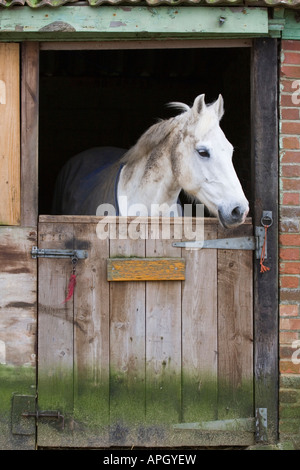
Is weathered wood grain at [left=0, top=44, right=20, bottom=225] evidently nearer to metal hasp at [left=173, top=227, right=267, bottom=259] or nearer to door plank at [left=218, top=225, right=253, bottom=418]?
metal hasp at [left=173, top=227, right=267, bottom=259]

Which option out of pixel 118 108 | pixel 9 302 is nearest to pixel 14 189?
pixel 9 302

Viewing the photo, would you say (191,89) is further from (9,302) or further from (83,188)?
(9,302)

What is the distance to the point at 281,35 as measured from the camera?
3758 millimetres

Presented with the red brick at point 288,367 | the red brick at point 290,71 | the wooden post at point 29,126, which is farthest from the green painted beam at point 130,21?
the red brick at point 288,367

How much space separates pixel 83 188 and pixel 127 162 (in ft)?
3.98

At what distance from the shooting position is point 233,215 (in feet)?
11.9

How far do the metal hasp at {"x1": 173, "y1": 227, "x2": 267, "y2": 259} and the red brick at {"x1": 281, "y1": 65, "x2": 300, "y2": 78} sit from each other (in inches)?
36.4

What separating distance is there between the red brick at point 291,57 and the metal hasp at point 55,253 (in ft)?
5.42

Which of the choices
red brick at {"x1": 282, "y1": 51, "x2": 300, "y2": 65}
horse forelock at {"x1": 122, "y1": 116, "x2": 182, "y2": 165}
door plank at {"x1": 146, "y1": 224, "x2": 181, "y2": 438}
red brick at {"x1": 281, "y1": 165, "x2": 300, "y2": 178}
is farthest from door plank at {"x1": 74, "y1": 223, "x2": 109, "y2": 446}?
red brick at {"x1": 282, "y1": 51, "x2": 300, "y2": 65}

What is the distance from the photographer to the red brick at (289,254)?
12.4 ft

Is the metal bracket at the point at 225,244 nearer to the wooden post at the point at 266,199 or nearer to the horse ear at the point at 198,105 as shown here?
the wooden post at the point at 266,199

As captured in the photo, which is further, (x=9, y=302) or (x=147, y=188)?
(x=147, y=188)

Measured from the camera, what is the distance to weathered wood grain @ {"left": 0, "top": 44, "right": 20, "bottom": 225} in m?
3.71

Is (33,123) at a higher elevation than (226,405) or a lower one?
higher
